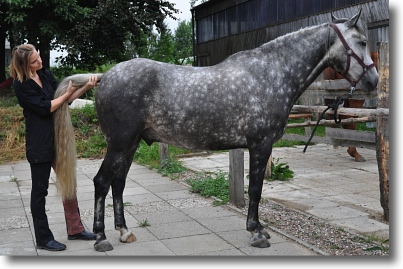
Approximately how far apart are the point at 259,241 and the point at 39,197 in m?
1.96

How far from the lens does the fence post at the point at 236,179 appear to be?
5.71 metres

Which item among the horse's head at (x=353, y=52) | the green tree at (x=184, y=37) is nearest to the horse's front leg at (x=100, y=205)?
the horse's head at (x=353, y=52)

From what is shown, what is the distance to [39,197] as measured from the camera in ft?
13.8

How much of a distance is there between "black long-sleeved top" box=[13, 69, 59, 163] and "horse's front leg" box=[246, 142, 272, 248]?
1.76 metres

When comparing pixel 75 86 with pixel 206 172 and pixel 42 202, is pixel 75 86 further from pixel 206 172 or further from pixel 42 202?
pixel 206 172

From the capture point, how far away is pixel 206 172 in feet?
25.8

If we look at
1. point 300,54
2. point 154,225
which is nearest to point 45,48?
point 154,225

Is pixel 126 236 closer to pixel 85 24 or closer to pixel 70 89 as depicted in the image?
pixel 70 89

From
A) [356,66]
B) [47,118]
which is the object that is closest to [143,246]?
[47,118]

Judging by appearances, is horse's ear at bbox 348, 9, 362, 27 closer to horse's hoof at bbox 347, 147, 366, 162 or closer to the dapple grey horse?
the dapple grey horse

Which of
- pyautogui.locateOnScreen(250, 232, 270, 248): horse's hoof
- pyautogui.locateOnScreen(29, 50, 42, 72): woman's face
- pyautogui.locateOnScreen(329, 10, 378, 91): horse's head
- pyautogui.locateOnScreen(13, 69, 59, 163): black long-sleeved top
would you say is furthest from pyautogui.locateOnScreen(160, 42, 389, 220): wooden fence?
pyautogui.locateOnScreen(29, 50, 42, 72): woman's face

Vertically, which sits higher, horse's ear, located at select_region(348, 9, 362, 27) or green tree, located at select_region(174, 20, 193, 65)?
green tree, located at select_region(174, 20, 193, 65)

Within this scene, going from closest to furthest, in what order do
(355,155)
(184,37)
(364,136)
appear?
(364,136), (355,155), (184,37)

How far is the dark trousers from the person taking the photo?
4.17m
